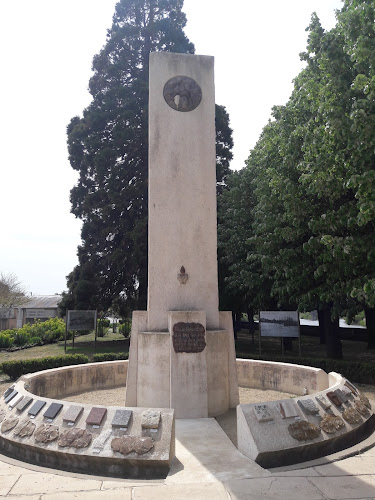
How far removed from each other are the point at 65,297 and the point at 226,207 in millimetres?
11284

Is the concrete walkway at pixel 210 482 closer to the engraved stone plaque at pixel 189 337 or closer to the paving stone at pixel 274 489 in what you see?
the paving stone at pixel 274 489

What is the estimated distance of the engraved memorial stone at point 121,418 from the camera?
234 inches

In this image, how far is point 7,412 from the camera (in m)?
7.14

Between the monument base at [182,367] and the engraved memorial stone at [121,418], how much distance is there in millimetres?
2223

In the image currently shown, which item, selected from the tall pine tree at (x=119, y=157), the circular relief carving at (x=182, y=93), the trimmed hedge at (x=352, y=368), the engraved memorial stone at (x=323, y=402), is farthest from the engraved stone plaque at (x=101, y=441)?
the tall pine tree at (x=119, y=157)

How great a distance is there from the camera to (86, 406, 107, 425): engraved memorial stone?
6051 mm

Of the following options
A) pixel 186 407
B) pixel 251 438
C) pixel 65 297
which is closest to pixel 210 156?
pixel 186 407

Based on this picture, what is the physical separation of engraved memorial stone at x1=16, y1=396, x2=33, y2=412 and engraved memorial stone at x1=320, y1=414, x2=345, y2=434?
15.8 ft

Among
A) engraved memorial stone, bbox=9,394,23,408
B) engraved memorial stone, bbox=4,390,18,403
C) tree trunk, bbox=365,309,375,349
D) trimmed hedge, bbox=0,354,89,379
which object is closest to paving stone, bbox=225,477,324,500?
engraved memorial stone, bbox=9,394,23,408

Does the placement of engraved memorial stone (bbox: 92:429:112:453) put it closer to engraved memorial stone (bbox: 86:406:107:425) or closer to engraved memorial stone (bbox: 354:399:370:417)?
engraved memorial stone (bbox: 86:406:107:425)

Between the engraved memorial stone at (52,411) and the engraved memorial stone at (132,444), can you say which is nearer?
the engraved memorial stone at (132,444)

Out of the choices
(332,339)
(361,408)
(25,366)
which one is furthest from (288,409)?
(332,339)

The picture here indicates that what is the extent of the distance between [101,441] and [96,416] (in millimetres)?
434

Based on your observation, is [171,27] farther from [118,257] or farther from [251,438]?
[251,438]
